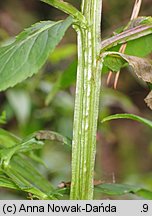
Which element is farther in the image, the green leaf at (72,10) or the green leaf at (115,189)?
the green leaf at (115,189)

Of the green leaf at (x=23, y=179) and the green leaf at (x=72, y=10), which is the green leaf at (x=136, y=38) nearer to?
the green leaf at (x=72, y=10)

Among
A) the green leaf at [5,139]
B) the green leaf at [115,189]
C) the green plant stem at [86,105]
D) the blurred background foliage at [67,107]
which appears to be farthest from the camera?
the blurred background foliage at [67,107]

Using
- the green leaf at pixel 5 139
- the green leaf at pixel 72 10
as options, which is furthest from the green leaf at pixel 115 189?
the green leaf at pixel 72 10

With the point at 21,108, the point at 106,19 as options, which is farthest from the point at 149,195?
the point at 106,19

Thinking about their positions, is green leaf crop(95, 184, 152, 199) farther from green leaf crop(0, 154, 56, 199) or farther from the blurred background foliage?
the blurred background foliage

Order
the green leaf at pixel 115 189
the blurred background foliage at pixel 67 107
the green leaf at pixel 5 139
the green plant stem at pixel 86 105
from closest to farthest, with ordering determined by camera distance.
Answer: the green plant stem at pixel 86 105
the green leaf at pixel 115 189
the green leaf at pixel 5 139
the blurred background foliage at pixel 67 107

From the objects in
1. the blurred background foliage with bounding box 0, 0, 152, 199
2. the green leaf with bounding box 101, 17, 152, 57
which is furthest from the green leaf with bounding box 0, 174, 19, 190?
the blurred background foliage with bounding box 0, 0, 152, 199
